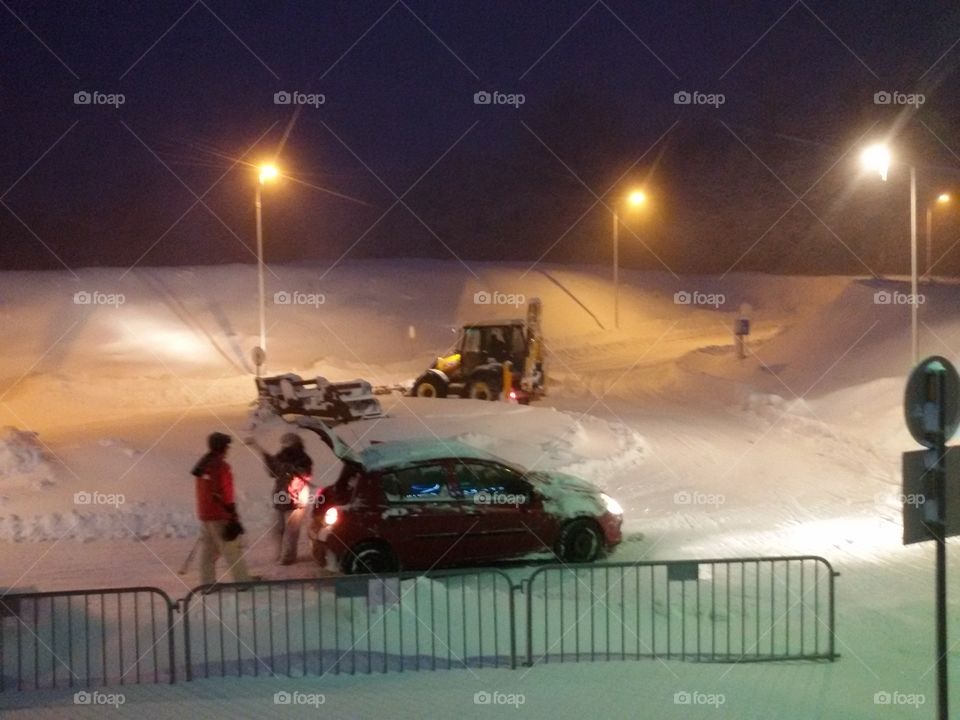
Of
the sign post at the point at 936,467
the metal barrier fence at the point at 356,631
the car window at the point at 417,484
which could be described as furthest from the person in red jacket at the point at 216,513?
the sign post at the point at 936,467

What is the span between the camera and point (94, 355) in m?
28.5

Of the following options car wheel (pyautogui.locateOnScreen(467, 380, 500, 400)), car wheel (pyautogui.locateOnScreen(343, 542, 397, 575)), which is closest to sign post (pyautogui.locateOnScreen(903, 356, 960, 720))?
car wheel (pyautogui.locateOnScreen(343, 542, 397, 575))

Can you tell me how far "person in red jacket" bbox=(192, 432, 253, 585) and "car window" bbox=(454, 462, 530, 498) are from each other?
2.24 metres

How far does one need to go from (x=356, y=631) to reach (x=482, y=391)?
13055 millimetres

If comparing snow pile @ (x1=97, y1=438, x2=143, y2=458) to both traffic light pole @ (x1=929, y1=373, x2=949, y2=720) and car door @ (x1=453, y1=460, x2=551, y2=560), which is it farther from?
traffic light pole @ (x1=929, y1=373, x2=949, y2=720)

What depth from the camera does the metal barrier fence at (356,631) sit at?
6.94 m

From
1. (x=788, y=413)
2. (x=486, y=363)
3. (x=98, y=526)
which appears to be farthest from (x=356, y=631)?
(x=486, y=363)

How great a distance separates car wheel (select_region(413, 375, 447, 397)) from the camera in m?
20.9

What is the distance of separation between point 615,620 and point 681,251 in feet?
148

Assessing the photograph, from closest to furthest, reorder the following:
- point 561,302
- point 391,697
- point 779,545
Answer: point 391,697
point 779,545
point 561,302

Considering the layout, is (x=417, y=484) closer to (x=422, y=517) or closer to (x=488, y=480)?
(x=422, y=517)

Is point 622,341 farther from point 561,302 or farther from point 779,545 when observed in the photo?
point 779,545

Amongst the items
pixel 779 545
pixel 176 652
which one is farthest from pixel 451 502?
pixel 779 545

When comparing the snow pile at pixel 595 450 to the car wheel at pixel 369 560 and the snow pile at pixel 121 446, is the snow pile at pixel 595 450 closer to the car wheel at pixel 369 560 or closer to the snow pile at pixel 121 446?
the car wheel at pixel 369 560
